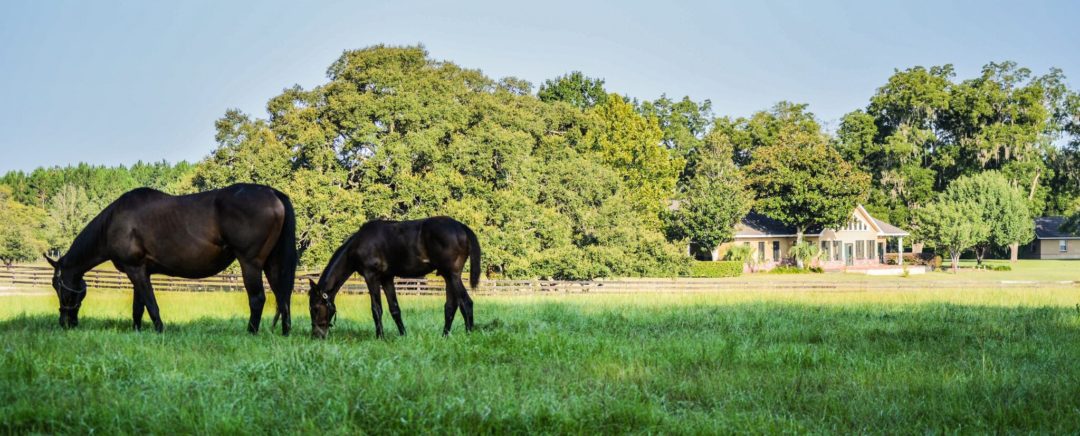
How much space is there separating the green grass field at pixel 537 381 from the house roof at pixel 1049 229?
306 ft

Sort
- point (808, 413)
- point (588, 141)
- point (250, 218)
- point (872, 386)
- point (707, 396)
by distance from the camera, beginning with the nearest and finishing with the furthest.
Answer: point (808, 413), point (707, 396), point (872, 386), point (250, 218), point (588, 141)

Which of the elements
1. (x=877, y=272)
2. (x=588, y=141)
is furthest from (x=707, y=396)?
(x=877, y=272)

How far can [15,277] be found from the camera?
4128 centimetres

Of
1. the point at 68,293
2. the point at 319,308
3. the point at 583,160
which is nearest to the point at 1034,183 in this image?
the point at 583,160

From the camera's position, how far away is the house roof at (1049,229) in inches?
3610

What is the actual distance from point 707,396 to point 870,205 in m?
75.8

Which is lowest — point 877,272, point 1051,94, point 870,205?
point 877,272

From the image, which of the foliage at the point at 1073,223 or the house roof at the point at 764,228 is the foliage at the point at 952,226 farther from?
the foliage at the point at 1073,223

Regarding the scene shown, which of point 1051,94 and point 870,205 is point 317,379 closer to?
point 870,205

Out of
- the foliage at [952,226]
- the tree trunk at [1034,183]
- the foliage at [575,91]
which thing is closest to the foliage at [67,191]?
the foliage at [575,91]

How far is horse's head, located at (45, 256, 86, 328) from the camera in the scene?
37.3 ft

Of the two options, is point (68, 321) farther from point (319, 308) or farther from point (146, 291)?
point (319, 308)

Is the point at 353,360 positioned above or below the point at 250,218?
below

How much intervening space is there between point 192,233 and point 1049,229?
103 m
